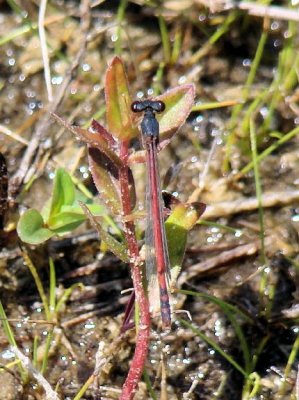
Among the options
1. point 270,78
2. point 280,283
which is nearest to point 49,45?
point 270,78

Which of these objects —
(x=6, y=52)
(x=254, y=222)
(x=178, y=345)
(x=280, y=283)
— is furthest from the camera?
(x=6, y=52)

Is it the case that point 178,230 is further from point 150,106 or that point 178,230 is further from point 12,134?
point 12,134

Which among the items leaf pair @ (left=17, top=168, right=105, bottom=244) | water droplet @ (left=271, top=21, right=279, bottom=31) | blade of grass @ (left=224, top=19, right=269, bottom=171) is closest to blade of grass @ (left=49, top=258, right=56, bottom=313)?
leaf pair @ (left=17, top=168, right=105, bottom=244)

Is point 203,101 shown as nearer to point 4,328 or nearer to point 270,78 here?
point 270,78

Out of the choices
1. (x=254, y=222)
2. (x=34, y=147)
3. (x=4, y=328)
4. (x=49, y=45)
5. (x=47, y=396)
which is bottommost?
(x=47, y=396)

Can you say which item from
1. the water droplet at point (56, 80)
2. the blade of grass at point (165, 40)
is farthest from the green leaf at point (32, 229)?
the blade of grass at point (165, 40)

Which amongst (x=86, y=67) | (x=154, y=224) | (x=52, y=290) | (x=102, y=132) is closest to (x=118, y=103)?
(x=102, y=132)
